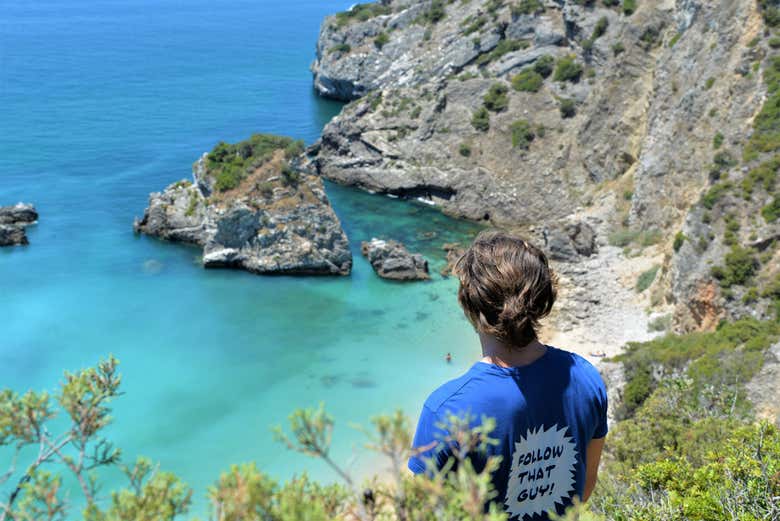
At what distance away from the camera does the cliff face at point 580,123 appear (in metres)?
28.3

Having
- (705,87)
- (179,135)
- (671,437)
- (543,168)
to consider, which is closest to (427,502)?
(671,437)

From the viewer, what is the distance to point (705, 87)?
31281 millimetres

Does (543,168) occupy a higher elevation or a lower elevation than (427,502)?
lower

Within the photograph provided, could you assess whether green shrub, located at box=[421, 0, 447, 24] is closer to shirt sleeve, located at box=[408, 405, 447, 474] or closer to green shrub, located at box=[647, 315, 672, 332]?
green shrub, located at box=[647, 315, 672, 332]

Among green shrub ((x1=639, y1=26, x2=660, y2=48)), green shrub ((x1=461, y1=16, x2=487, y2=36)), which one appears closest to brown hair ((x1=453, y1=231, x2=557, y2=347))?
green shrub ((x1=639, y1=26, x2=660, y2=48))

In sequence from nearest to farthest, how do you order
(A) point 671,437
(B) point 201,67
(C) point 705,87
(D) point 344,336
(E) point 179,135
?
(A) point 671,437 < (D) point 344,336 < (C) point 705,87 < (E) point 179,135 < (B) point 201,67

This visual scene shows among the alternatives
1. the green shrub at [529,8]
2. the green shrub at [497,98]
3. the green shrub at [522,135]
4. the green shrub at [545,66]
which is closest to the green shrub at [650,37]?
the green shrub at [545,66]

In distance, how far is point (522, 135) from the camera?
4291 cm

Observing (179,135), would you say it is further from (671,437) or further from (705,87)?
(671,437)

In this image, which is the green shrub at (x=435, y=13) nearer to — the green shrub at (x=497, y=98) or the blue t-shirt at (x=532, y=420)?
the green shrub at (x=497, y=98)

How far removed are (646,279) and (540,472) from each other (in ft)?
90.4

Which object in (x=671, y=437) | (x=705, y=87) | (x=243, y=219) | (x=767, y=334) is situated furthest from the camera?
(x=243, y=219)

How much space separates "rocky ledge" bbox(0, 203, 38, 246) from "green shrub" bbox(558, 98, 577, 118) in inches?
1199

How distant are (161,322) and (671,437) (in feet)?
73.2
